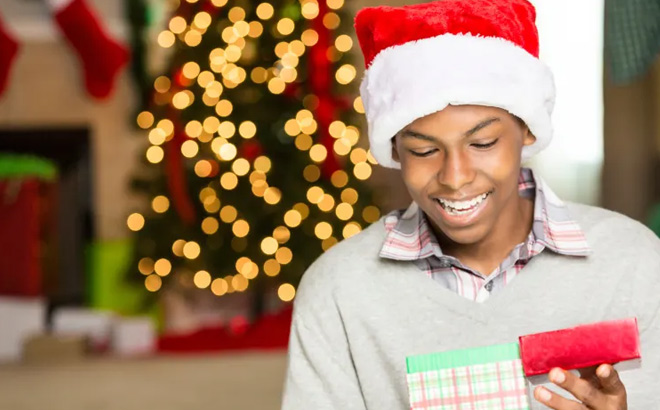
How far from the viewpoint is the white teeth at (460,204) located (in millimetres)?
1342


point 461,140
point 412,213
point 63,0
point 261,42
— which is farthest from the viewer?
point 63,0

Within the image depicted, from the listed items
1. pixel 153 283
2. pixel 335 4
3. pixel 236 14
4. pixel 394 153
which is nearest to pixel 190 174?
pixel 153 283

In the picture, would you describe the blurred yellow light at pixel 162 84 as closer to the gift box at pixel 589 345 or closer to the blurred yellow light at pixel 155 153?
the blurred yellow light at pixel 155 153

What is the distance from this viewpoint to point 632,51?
2004 mm

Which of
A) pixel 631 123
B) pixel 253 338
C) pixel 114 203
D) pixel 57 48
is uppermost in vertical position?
pixel 57 48

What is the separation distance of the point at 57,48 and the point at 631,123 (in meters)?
3.21

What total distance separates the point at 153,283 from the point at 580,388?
3751 mm

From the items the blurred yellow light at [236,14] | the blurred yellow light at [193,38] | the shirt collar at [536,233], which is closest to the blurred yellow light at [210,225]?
the blurred yellow light at [193,38]

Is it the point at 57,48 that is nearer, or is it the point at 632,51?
the point at 632,51

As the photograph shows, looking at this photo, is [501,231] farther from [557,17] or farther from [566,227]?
[557,17]

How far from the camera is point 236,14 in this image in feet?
14.7

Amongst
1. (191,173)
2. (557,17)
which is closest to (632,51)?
(191,173)

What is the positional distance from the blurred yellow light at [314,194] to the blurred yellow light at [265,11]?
83 centimetres

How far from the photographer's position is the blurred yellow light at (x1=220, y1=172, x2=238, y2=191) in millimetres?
4492
